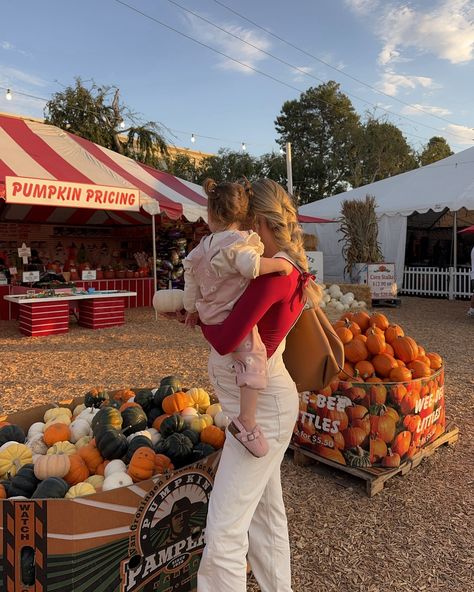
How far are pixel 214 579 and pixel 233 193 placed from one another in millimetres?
1207

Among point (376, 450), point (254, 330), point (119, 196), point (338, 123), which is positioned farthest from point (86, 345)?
point (338, 123)

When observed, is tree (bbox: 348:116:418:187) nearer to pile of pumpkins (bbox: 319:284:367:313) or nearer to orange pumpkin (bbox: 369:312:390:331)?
pile of pumpkins (bbox: 319:284:367:313)

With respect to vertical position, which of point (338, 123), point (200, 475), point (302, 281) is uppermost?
point (338, 123)

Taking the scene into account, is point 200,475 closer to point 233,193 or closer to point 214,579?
point 214,579

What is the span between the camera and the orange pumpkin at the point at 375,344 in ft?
10.5

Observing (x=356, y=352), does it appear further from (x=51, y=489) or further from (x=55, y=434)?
(x=51, y=489)

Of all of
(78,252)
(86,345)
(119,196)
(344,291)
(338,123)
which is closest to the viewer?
(86,345)

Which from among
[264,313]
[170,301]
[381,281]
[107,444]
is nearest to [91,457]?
[107,444]

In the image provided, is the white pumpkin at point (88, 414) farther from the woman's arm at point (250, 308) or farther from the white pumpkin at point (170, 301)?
the woman's arm at point (250, 308)

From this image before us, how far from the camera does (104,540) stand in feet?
5.44

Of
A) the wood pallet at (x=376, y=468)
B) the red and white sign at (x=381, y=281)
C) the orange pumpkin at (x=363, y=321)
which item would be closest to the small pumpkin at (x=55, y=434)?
the wood pallet at (x=376, y=468)

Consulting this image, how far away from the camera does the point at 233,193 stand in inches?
59.4

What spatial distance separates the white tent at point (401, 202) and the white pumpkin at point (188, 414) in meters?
11.8

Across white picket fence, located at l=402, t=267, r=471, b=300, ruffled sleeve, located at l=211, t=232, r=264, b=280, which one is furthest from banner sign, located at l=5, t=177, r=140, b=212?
white picket fence, located at l=402, t=267, r=471, b=300
